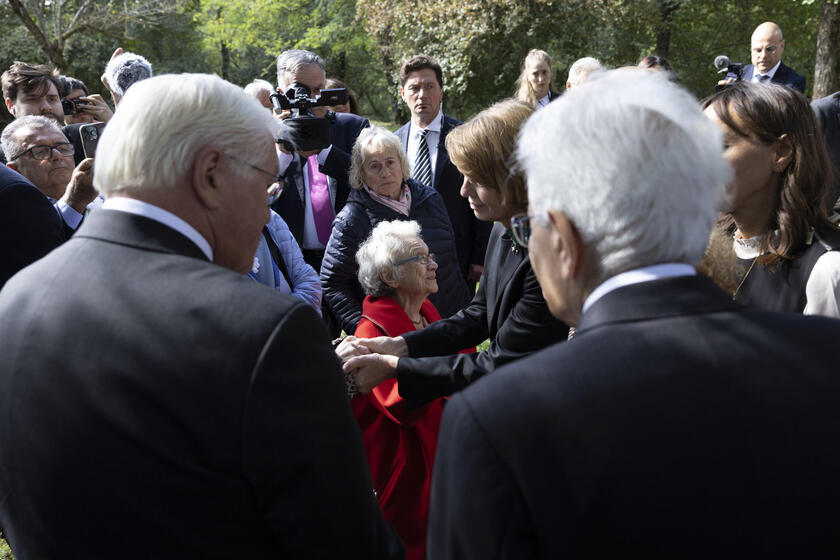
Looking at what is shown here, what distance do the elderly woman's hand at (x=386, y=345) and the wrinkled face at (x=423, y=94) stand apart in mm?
2900

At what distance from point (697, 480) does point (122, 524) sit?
1.06 meters

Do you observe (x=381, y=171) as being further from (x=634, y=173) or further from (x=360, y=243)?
(x=634, y=173)

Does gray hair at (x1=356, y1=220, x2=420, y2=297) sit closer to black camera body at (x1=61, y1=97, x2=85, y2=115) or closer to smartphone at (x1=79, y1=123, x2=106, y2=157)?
smartphone at (x1=79, y1=123, x2=106, y2=157)

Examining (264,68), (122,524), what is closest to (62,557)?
(122,524)

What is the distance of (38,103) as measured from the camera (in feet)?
17.7

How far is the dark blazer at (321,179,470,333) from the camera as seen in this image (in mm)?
4227

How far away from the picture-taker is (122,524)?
55.4 inches

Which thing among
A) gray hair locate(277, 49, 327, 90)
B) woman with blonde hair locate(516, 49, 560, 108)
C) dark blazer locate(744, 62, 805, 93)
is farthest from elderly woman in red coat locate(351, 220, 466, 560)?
dark blazer locate(744, 62, 805, 93)

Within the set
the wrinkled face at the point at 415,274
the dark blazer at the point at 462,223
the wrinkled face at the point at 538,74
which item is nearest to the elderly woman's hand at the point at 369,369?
the wrinkled face at the point at 415,274

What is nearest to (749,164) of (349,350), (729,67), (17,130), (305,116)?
(349,350)

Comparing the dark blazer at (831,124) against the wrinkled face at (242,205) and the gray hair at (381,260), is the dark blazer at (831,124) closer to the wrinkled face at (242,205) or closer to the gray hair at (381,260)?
the gray hair at (381,260)

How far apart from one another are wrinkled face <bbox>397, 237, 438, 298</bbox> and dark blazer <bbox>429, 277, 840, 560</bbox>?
92.2 inches

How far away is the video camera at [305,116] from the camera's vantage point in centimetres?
424

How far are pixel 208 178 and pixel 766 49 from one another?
7174 mm
